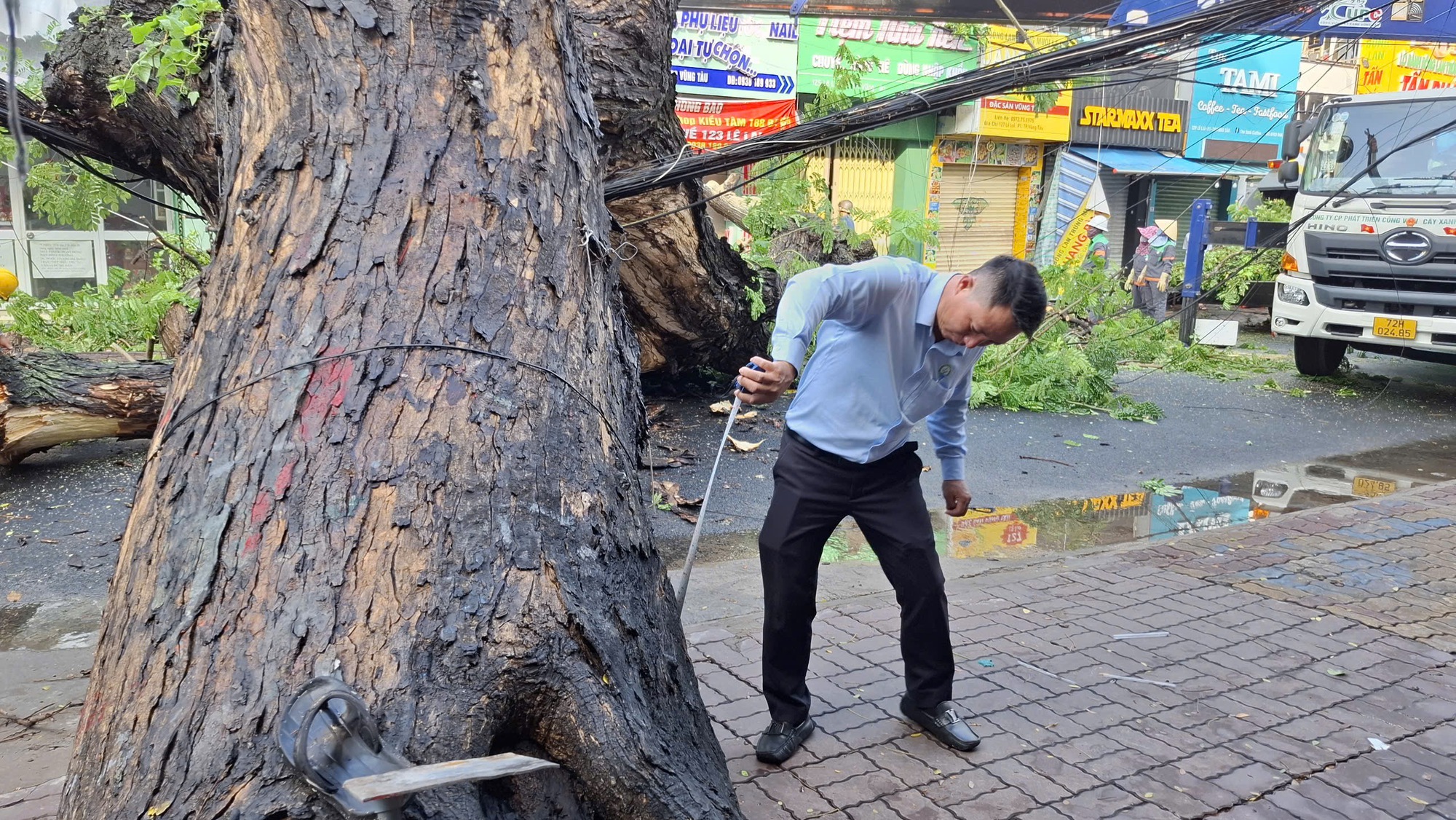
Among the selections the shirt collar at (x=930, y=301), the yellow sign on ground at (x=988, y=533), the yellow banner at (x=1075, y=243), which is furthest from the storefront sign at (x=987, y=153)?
the shirt collar at (x=930, y=301)

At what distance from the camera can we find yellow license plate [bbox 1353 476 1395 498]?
21.9ft

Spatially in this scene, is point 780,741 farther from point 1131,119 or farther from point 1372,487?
point 1131,119

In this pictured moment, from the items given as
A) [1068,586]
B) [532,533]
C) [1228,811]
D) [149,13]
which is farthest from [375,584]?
[149,13]

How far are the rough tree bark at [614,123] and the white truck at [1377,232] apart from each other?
553 cm

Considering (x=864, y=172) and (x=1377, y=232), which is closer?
(x=1377, y=232)

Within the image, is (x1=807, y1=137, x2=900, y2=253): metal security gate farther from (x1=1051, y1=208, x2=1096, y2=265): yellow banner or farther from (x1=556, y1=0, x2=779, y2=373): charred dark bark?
(x1=556, y1=0, x2=779, y2=373): charred dark bark

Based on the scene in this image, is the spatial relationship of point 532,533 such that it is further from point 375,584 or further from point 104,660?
point 104,660

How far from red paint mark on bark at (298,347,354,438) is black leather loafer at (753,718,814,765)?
1841 millimetres

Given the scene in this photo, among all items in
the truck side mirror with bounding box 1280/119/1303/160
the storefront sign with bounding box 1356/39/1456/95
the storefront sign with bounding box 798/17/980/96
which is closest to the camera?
the truck side mirror with bounding box 1280/119/1303/160

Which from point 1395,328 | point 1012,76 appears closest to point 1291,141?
point 1395,328

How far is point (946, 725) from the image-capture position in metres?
3.35

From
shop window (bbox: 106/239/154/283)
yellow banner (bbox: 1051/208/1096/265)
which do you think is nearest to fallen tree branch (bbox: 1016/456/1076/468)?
yellow banner (bbox: 1051/208/1096/265)

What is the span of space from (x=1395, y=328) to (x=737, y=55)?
1037 centimetres

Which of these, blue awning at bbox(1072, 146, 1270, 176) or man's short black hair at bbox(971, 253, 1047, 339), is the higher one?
blue awning at bbox(1072, 146, 1270, 176)
